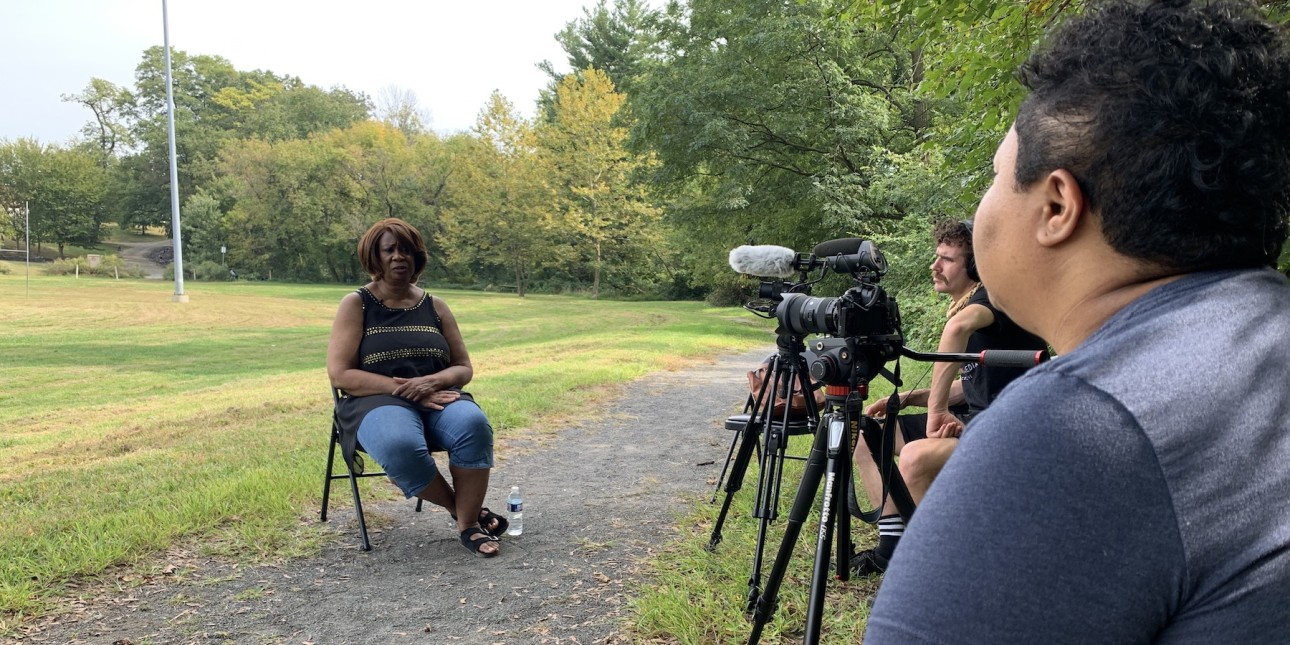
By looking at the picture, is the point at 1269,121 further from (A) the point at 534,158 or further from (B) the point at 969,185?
(A) the point at 534,158

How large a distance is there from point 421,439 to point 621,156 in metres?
34.9

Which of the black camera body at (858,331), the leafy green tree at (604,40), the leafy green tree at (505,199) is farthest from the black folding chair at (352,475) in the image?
the leafy green tree at (604,40)

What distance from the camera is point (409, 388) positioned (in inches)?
167

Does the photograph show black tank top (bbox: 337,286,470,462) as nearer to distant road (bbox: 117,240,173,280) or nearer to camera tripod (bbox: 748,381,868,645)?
camera tripod (bbox: 748,381,868,645)

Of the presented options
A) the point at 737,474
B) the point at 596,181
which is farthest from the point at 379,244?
the point at 596,181

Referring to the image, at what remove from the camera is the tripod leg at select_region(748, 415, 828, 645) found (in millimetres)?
2375

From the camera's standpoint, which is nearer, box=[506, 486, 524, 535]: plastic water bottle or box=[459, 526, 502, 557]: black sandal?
box=[459, 526, 502, 557]: black sandal

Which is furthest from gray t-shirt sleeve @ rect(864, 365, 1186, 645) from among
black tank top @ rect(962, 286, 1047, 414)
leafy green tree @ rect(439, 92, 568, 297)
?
leafy green tree @ rect(439, 92, 568, 297)

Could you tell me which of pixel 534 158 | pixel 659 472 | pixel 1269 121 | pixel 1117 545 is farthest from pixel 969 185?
pixel 534 158

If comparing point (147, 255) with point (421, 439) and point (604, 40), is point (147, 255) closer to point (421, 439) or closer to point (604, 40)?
point (604, 40)

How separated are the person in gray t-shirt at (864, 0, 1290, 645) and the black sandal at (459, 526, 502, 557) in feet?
11.4

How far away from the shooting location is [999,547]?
685 mm

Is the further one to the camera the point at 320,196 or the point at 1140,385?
the point at 320,196

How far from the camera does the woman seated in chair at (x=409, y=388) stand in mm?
4004
